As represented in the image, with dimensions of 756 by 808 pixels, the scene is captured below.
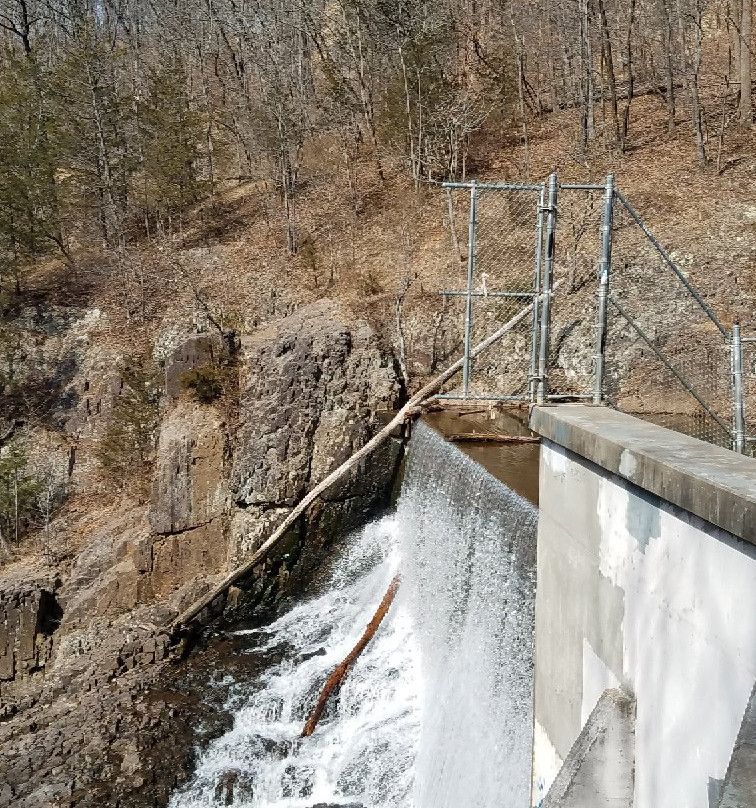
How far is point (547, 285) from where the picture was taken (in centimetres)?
414

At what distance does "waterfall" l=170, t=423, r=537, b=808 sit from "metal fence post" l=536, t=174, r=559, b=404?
245 centimetres

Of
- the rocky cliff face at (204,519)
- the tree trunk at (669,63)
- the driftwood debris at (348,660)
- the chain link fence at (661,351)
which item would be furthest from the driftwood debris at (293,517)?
the tree trunk at (669,63)

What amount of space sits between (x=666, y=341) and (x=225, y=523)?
7956 mm

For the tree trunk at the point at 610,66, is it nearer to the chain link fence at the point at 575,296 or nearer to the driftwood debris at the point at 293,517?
the chain link fence at the point at 575,296

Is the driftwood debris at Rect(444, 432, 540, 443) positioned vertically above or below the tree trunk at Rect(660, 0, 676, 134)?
below

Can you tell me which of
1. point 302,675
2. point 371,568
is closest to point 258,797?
point 302,675

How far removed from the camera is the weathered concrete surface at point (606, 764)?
2.97 meters

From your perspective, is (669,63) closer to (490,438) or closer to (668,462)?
(490,438)

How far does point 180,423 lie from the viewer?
1230 centimetres

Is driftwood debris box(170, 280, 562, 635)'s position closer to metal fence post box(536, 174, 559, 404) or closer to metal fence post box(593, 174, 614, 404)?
metal fence post box(536, 174, 559, 404)

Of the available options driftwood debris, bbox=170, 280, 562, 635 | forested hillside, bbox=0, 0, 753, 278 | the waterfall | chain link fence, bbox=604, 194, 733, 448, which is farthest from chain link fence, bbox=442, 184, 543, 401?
the waterfall

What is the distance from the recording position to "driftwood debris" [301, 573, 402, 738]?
808 cm

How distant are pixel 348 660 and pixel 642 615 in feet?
20.5

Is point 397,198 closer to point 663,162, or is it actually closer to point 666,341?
point 663,162
